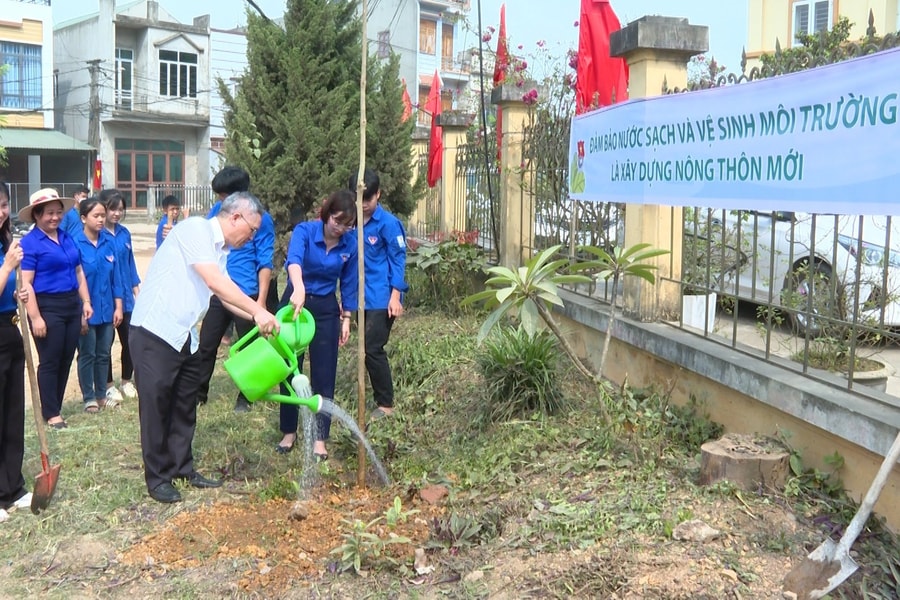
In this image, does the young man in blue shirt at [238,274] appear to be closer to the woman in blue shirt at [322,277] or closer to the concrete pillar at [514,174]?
the woman in blue shirt at [322,277]

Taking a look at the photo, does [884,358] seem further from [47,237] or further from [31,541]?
[47,237]

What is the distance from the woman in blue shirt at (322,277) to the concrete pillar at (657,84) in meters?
1.70

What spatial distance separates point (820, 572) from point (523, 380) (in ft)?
6.84

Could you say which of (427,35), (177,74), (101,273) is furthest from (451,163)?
(427,35)

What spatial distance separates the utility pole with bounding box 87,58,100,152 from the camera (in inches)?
1294

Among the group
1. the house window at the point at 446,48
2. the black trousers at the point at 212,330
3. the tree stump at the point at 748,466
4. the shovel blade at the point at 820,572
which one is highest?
the house window at the point at 446,48

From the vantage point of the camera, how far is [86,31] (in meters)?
34.7

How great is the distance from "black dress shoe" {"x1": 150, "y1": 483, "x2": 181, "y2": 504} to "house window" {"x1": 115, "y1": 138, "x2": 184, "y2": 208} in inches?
1273

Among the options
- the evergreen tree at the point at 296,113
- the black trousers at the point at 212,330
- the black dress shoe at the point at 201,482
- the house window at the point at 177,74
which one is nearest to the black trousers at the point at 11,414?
the black dress shoe at the point at 201,482

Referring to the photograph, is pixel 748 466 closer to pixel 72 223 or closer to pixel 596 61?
pixel 596 61

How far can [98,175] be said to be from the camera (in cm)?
2900

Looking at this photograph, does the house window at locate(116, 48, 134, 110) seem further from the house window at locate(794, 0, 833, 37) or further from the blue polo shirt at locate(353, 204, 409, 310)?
the blue polo shirt at locate(353, 204, 409, 310)

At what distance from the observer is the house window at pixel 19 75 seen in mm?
31203

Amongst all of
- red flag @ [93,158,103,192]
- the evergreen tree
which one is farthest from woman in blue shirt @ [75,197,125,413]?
red flag @ [93,158,103,192]
